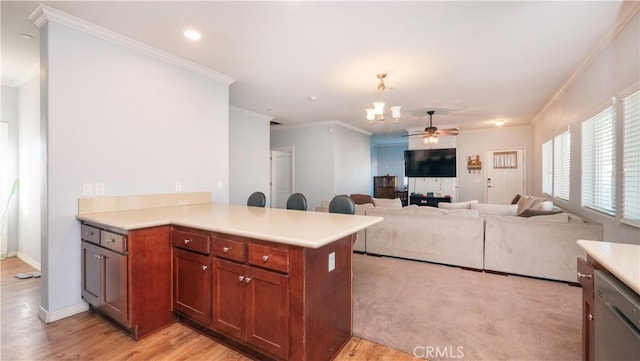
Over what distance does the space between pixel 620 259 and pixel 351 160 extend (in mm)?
6784

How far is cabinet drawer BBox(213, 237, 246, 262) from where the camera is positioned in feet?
6.08

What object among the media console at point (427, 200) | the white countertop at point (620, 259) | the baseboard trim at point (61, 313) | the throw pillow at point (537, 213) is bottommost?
the baseboard trim at point (61, 313)

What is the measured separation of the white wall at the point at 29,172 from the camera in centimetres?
367

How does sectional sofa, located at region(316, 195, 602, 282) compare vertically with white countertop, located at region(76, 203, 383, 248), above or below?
below

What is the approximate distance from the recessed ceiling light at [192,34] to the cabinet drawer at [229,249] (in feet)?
6.65

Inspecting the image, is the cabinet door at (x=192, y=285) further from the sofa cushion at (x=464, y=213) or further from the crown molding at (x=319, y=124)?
the crown molding at (x=319, y=124)

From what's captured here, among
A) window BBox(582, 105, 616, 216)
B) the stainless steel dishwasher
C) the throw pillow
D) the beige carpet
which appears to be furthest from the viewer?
the throw pillow

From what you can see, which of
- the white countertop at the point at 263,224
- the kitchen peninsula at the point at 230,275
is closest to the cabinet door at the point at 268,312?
the kitchen peninsula at the point at 230,275

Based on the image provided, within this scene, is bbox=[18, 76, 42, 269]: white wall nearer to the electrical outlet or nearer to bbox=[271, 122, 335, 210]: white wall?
the electrical outlet

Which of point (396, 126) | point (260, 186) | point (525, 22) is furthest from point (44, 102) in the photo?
point (396, 126)

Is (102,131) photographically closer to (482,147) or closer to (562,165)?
(562,165)

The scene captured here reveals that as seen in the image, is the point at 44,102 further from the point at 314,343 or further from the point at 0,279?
the point at 314,343

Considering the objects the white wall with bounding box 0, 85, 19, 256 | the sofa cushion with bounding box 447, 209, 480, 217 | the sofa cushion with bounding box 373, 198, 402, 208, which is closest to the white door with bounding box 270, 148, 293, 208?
the sofa cushion with bounding box 373, 198, 402, 208

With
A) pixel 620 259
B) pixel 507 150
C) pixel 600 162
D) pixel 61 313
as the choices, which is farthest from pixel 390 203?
pixel 507 150
